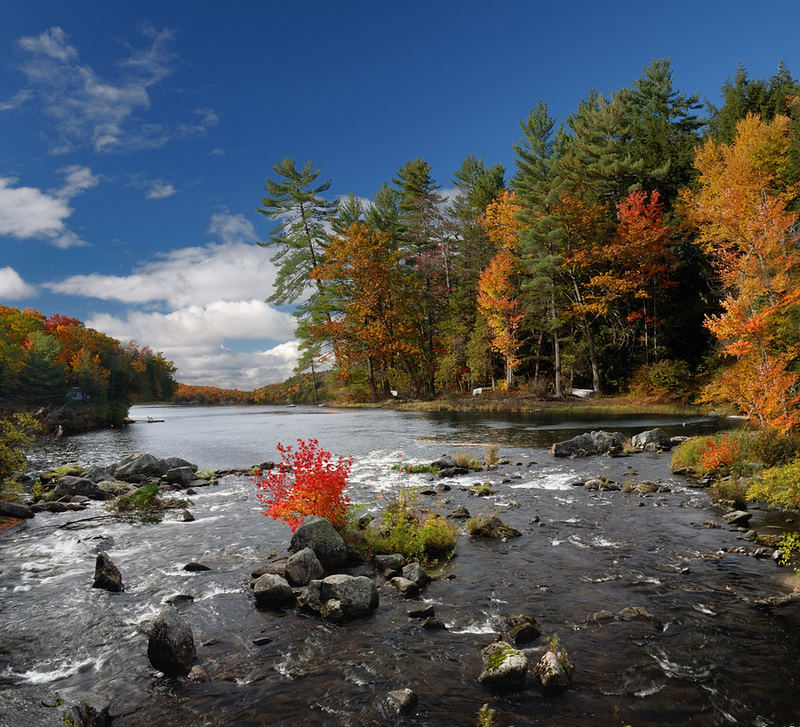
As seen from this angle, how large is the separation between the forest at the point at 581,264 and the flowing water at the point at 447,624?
768 inches

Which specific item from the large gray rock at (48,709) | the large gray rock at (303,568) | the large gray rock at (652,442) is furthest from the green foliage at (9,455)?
the large gray rock at (652,442)

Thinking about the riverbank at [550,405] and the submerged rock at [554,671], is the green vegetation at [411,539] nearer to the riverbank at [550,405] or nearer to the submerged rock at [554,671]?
the submerged rock at [554,671]

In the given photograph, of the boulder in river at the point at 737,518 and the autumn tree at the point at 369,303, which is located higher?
the autumn tree at the point at 369,303

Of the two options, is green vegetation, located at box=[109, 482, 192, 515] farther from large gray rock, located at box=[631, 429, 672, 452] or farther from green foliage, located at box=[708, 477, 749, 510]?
large gray rock, located at box=[631, 429, 672, 452]

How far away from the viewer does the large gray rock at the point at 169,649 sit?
5.27 meters

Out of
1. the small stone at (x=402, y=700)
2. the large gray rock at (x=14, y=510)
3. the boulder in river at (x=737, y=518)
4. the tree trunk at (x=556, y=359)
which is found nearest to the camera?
the small stone at (x=402, y=700)

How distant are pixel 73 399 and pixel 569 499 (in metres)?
61.9

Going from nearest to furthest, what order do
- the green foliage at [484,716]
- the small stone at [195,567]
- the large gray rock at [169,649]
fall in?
1. the green foliage at [484,716]
2. the large gray rock at [169,649]
3. the small stone at [195,567]

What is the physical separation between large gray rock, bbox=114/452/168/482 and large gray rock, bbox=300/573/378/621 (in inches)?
533

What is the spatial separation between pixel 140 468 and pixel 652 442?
21.3 metres

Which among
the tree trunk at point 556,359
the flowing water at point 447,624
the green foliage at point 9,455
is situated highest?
the tree trunk at point 556,359

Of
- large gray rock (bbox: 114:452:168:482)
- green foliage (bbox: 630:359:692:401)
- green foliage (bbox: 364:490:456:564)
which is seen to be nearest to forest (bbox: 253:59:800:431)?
green foliage (bbox: 630:359:692:401)

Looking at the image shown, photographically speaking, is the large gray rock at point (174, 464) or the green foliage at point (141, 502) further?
the large gray rock at point (174, 464)

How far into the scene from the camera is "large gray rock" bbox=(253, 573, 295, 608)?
6871 millimetres
